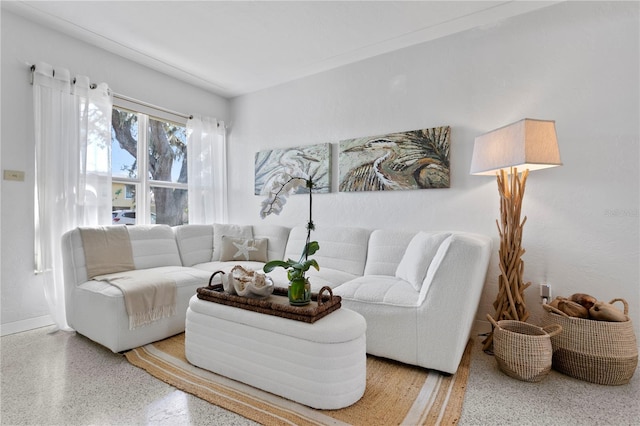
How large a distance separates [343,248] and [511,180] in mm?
1500

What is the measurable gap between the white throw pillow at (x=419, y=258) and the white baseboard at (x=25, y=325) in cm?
302

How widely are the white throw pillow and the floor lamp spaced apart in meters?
0.43

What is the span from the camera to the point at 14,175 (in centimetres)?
247

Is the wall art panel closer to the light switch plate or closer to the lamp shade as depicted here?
the lamp shade

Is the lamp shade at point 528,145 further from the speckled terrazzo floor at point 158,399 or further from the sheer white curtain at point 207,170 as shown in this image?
the sheer white curtain at point 207,170

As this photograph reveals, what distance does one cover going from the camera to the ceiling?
93.0 inches

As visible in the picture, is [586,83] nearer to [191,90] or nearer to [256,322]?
[256,322]

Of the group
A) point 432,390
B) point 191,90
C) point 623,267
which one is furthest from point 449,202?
point 191,90

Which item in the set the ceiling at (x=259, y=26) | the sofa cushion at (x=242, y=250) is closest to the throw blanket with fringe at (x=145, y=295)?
the sofa cushion at (x=242, y=250)

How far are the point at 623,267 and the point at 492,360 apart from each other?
1115mm

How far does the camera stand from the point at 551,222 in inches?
91.3

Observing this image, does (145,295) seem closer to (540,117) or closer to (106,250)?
(106,250)

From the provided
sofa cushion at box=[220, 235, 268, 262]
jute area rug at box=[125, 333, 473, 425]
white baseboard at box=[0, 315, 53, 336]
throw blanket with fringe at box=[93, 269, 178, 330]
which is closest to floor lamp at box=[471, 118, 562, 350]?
jute area rug at box=[125, 333, 473, 425]

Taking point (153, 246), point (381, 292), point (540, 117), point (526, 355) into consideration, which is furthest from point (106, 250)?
point (540, 117)
